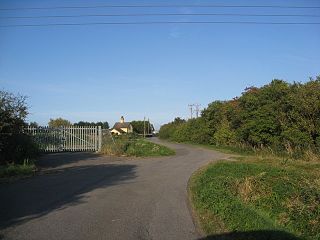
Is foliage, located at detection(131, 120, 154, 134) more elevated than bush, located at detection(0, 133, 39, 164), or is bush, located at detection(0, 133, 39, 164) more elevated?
foliage, located at detection(131, 120, 154, 134)

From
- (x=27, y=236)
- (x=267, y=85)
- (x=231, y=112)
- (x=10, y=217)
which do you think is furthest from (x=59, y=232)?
(x=231, y=112)

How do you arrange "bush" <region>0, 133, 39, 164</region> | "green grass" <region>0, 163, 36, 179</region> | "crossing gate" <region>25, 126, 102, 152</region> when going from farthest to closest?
"crossing gate" <region>25, 126, 102, 152</region> < "bush" <region>0, 133, 39, 164</region> < "green grass" <region>0, 163, 36, 179</region>

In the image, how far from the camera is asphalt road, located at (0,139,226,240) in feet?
28.7

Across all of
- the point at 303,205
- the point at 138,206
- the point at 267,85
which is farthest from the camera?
the point at 267,85

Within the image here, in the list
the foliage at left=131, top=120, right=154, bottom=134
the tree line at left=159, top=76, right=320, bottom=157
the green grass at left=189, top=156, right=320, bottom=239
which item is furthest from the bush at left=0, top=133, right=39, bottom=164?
the foliage at left=131, top=120, right=154, bottom=134

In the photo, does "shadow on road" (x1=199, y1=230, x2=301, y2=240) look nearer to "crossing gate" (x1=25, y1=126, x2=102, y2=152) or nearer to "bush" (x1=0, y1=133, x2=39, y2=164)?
"bush" (x1=0, y1=133, x2=39, y2=164)

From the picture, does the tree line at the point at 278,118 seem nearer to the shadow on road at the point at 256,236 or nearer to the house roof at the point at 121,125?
the shadow on road at the point at 256,236

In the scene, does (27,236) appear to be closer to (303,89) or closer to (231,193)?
(231,193)

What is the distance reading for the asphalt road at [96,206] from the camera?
344 inches

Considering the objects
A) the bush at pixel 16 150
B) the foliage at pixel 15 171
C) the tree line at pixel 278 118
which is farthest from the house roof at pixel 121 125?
the foliage at pixel 15 171

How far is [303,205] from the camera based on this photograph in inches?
379

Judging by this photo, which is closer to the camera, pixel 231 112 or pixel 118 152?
pixel 118 152

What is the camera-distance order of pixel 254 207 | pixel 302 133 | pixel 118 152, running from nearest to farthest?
1. pixel 254 207
2. pixel 302 133
3. pixel 118 152

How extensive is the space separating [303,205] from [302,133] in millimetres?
18785
